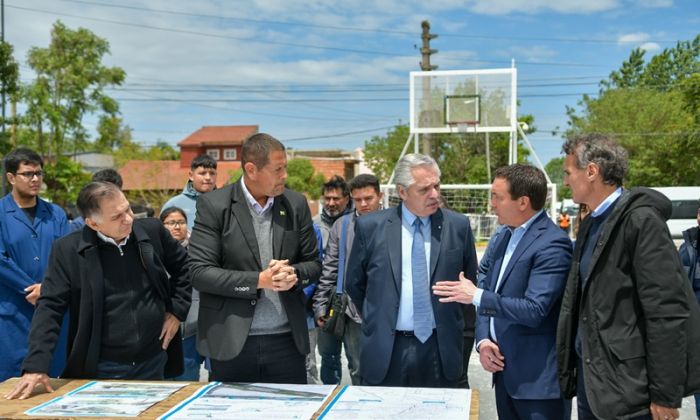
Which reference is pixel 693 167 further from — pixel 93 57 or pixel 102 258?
pixel 102 258

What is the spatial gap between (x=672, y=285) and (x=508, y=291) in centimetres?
79

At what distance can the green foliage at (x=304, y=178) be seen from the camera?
140ft

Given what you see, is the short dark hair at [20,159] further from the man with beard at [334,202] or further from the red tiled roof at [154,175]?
the red tiled roof at [154,175]

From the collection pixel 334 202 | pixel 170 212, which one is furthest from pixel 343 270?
pixel 170 212

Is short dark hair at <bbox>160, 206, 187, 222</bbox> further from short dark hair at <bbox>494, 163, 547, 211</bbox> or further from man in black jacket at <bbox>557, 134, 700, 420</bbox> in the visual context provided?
man in black jacket at <bbox>557, 134, 700, 420</bbox>

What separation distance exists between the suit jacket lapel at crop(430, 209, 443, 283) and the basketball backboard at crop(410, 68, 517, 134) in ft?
56.9

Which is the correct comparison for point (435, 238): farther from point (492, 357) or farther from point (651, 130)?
point (651, 130)

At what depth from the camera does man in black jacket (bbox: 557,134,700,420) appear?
8.44ft

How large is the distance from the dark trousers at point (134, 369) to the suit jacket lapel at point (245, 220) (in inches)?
31.3

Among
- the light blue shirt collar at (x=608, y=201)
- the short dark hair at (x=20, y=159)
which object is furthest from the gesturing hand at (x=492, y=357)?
the short dark hair at (x=20, y=159)

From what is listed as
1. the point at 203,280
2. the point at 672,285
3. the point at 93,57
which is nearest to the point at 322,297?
the point at 203,280

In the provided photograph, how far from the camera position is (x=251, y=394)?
2.94m

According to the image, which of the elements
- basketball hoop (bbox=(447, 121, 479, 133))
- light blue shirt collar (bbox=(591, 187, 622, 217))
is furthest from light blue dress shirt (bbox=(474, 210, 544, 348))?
basketball hoop (bbox=(447, 121, 479, 133))

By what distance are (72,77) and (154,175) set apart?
14.3 metres
